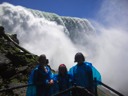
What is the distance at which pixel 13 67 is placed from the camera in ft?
36.4

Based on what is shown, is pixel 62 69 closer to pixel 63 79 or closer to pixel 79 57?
pixel 63 79

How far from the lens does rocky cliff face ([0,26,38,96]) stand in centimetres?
1013

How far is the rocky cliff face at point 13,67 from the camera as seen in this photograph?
10133mm

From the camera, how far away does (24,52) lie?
527 inches

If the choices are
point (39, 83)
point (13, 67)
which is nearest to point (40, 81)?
point (39, 83)

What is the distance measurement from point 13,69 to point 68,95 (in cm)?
481

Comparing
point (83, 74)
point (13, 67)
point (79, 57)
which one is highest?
point (13, 67)

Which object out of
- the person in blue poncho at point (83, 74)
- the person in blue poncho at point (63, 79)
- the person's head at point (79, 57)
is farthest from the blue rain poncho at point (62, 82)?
the person's head at point (79, 57)

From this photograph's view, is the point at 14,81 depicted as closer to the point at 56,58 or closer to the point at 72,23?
the point at 72,23

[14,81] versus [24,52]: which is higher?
[24,52]

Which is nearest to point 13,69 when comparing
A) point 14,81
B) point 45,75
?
point 14,81

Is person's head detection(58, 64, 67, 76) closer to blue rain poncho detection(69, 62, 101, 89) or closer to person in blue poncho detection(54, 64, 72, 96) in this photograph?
person in blue poncho detection(54, 64, 72, 96)

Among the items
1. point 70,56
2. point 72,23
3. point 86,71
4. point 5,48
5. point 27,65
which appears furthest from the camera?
point 70,56

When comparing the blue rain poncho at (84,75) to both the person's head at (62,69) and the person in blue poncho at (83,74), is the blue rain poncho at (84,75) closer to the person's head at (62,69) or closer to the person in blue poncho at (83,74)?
the person in blue poncho at (83,74)
